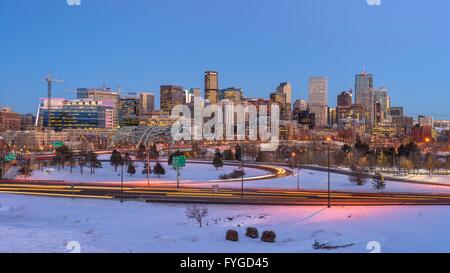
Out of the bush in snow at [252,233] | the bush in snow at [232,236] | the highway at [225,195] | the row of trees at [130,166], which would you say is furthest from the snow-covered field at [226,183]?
the bush in snow at [232,236]

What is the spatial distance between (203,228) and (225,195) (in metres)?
11.0

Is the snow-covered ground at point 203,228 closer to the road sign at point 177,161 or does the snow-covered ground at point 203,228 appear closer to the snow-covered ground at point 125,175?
the road sign at point 177,161

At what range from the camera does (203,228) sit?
2506 centimetres

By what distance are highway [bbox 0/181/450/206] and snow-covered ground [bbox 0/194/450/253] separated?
6.76ft

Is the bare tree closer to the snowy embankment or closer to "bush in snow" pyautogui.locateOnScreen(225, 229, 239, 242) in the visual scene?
"bush in snow" pyautogui.locateOnScreen(225, 229, 239, 242)

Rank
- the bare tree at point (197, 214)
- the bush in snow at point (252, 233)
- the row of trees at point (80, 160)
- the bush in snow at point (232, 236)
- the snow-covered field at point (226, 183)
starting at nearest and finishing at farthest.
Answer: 1. the bush in snow at point (232, 236)
2. the bush in snow at point (252, 233)
3. the bare tree at point (197, 214)
4. the snow-covered field at point (226, 183)
5. the row of trees at point (80, 160)

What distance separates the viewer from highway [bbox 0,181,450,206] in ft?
106

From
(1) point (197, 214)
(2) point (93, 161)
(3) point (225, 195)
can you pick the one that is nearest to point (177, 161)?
(3) point (225, 195)

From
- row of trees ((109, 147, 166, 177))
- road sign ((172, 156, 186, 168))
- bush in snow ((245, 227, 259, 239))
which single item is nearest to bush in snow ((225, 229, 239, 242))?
bush in snow ((245, 227, 259, 239))

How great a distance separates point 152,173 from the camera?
202 feet

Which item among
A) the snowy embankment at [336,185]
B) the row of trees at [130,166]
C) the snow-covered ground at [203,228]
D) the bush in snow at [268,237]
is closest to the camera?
the snow-covered ground at [203,228]

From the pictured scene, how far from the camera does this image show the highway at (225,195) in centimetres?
3244

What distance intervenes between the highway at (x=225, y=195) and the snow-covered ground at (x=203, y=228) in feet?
6.76

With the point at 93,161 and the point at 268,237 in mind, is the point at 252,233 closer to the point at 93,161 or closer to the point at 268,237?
the point at 268,237
